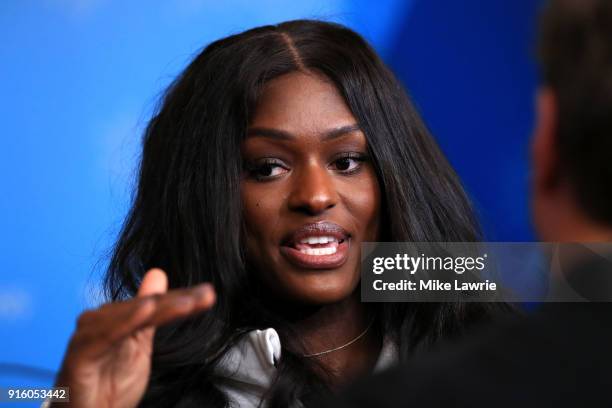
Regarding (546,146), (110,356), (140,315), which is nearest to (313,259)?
(110,356)

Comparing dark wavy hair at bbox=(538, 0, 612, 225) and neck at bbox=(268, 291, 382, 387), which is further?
neck at bbox=(268, 291, 382, 387)

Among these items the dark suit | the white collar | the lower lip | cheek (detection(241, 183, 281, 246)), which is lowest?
the dark suit

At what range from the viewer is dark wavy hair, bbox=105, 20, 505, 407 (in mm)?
1290

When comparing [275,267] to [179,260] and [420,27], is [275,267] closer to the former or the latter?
[179,260]

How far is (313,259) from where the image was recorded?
1283 mm

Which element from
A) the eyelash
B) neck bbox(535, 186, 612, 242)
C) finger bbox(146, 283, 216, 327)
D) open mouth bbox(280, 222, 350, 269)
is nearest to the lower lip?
open mouth bbox(280, 222, 350, 269)

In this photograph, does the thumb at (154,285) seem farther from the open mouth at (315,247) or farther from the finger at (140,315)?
the open mouth at (315,247)

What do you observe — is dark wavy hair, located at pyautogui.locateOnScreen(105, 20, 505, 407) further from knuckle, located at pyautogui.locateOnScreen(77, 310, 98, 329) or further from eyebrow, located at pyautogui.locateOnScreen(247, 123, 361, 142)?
knuckle, located at pyautogui.locateOnScreen(77, 310, 98, 329)

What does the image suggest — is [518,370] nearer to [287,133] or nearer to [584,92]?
[584,92]

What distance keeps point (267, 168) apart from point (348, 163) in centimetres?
11

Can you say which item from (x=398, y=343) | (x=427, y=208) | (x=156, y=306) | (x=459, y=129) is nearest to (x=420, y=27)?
(x=459, y=129)

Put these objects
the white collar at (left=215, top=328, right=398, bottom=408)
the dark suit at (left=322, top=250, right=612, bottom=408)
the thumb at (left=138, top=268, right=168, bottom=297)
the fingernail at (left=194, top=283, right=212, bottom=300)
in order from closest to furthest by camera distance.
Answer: the dark suit at (left=322, top=250, right=612, bottom=408)
the fingernail at (left=194, top=283, right=212, bottom=300)
the thumb at (left=138, top=268, right=168, bottom=297)
the white collar at (left=215, top=328, right=398, bottom=408)

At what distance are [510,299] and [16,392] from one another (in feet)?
2.66

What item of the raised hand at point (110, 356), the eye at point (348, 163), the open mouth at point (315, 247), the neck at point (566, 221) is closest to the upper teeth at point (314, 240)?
the open mouth at point (315, 247)
